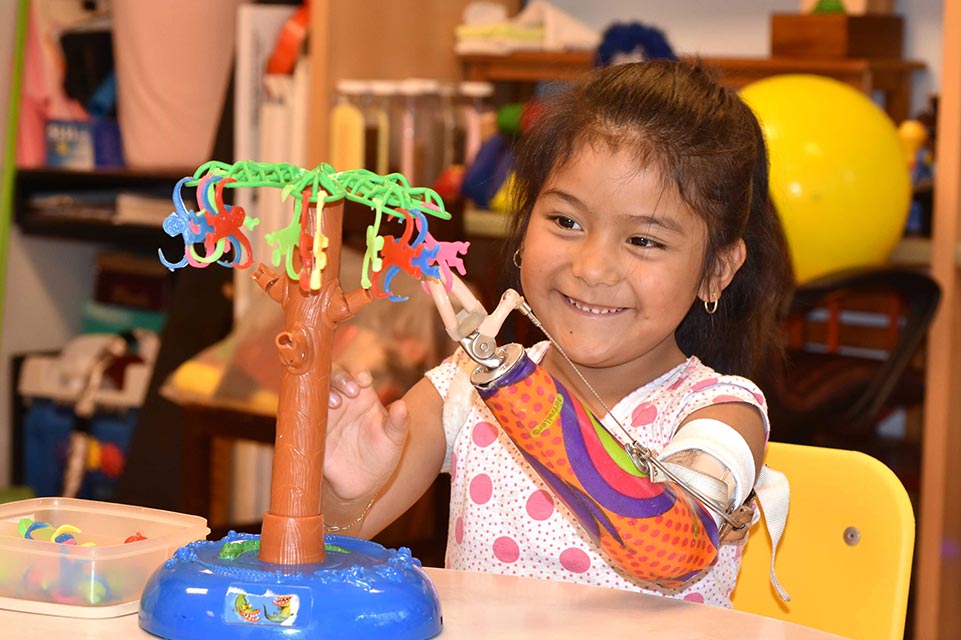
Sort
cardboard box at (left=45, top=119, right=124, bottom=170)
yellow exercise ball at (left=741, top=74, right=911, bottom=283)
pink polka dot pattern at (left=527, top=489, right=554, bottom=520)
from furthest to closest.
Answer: cardboard box at (left=45, top=119, right=124, bottom=170) < yellow exercise ball at (left=741, top=74, right=911, bottom=283) < pink polka dot pattern at (left=527, top=489, right=554, bottom=520)

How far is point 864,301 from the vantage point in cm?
260

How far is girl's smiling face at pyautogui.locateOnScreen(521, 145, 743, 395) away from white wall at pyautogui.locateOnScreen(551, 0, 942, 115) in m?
1.58

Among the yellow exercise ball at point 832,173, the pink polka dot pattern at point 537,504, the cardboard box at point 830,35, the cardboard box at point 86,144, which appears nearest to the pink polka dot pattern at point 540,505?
the pink polka dot pattern at point 537,504

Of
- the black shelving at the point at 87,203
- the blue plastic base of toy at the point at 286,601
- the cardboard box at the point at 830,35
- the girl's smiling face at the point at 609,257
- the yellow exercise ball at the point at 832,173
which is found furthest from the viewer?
the black shelving at the point at 87,203

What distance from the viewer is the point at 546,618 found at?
0.83m

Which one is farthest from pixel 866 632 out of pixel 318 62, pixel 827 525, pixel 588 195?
pixel 318 62

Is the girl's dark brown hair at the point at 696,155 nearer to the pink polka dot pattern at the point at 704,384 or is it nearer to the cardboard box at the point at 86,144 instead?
the pink polka dot pattern at the point at 704,384

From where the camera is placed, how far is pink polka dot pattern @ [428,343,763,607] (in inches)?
44.4

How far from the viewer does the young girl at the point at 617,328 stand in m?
0.99

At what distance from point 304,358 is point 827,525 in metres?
0.53

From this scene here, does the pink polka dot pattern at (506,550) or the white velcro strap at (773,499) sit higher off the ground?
the white velcro strap at (773,499)

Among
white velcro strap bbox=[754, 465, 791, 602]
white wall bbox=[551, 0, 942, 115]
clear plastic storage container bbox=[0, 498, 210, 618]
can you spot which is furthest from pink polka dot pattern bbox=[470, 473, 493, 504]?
white wall bbox=[551, 0, 942, 115]

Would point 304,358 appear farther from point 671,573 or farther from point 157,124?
point 157,124

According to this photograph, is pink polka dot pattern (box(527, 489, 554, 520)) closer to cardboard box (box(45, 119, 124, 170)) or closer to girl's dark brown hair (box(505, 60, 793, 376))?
→ girl's dark brown hair (box(505, 60, 793, 376))
